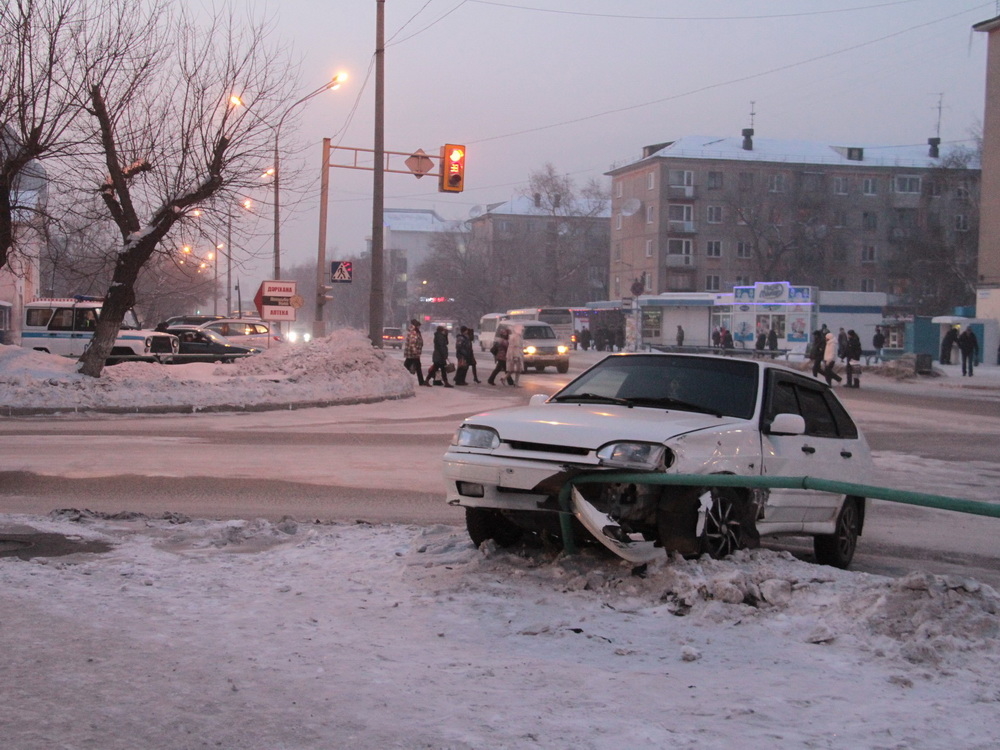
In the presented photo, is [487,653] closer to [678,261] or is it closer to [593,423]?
[593,423]

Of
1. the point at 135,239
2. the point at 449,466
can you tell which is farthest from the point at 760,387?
the point at 135,239

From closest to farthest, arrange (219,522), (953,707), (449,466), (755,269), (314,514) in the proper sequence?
(953,707), (449,466), (219,522), (314,514), (755,269)

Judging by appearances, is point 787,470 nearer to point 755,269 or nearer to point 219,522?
point 219,522

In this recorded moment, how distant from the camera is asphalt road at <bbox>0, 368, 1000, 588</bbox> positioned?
8969mm

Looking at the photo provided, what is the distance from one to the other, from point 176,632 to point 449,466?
2.09 m

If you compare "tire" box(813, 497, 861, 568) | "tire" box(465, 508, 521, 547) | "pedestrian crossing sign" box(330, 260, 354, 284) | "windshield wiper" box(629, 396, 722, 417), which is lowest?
"tire" box(813, 497, 861, 568)

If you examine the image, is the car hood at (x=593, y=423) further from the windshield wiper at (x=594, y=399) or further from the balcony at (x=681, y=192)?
the balcony at (x=681, y=192)

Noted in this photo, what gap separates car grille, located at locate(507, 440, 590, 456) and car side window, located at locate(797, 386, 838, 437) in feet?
7.64

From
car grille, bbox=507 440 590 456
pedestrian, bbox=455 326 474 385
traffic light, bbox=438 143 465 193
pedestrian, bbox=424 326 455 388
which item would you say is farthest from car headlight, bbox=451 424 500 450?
pedestrian, bbox=455 326 474 385

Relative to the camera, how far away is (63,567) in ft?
19.5

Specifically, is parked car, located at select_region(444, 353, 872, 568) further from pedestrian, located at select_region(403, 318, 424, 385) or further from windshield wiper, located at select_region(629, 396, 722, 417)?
pedestrian, located at select_region(403, 318, 424, 385)

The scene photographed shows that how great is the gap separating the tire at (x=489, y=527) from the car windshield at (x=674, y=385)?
1.12m

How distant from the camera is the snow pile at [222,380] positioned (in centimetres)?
1952

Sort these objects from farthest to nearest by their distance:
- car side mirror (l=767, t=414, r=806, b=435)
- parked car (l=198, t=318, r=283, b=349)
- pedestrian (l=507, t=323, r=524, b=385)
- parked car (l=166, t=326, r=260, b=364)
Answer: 1. parked car (l=198, t=318, r=283, b=349)
2. parked car (l=166, t=326, r=260, b=364)
3. pedestrian (l=507, t=323, r=524, b=385)
4. car side mirror (l=767, t=414, r=806, b=435)
